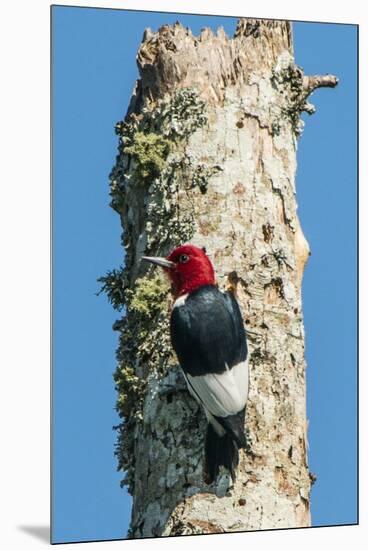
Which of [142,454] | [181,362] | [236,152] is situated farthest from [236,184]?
[142,454]

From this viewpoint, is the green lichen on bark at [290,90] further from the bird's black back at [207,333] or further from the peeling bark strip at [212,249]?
the bird's black back at [207,333]

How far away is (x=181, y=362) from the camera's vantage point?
14.1ft

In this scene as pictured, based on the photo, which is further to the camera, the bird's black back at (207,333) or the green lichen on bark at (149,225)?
the green lichen on bark at (149,225)

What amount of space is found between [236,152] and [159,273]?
0.52 meters

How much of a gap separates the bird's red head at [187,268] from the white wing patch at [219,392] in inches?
12.3

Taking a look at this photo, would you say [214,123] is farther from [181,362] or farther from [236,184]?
[181,362]

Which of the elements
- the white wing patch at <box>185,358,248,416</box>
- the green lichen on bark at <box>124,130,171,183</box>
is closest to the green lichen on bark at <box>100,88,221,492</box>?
the green lichen on bark at <box>124,130,171,183</box>

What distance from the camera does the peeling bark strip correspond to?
4.30 m

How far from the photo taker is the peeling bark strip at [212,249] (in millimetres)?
4305

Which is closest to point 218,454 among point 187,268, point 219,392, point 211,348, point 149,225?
point 219,392

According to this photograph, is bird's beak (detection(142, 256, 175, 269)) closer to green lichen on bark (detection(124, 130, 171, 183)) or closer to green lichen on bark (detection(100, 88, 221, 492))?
green lichen on bark (detection(100, 88, 221, 492))

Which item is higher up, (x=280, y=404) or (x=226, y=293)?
(x=226, y=293)

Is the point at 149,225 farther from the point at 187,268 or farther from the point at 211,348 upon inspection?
the point at 211,348

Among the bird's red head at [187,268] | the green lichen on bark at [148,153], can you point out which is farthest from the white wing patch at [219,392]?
the green lichen on bark at [148,153]
